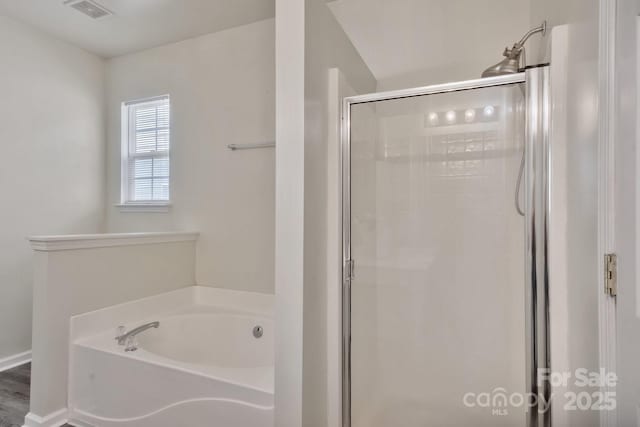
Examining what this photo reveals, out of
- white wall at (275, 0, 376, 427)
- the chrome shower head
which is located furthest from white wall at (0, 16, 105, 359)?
the chrome shower head

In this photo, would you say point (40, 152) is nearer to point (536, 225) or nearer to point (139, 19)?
point (139, 19)

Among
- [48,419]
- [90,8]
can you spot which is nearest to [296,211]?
[48,419]

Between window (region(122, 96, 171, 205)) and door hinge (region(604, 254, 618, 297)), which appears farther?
window (region(122, 96, 171, 205))

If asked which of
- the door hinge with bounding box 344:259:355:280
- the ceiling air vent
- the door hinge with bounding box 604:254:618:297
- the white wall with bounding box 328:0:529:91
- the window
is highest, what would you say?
the ceiling air vent

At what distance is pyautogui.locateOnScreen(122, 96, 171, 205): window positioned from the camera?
10.6 feet

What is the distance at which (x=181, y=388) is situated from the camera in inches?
64.7

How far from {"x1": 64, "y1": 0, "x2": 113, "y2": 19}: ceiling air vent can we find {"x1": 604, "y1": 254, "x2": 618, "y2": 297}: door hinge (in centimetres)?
337

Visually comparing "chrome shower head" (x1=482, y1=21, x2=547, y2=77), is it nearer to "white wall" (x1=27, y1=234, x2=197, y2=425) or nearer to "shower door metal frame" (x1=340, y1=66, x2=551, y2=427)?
"shower door metal frame" (x1=340, y1=66, x2=551, y2=427)

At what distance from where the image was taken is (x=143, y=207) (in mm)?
3273

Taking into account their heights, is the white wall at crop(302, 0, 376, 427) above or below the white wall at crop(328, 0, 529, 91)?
below

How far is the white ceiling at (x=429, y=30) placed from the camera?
209 cm

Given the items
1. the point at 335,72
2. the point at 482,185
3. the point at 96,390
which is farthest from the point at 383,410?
the point at 335,72

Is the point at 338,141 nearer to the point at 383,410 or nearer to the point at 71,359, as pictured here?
the point at 383,410

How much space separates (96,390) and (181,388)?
67 cm
